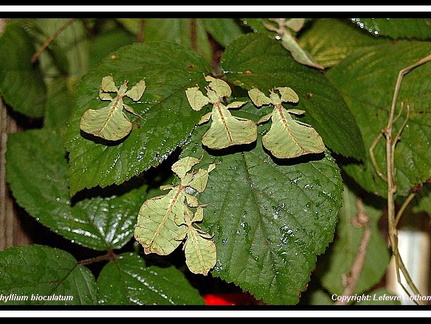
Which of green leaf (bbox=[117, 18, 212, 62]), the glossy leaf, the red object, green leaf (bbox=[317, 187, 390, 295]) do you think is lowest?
the red object

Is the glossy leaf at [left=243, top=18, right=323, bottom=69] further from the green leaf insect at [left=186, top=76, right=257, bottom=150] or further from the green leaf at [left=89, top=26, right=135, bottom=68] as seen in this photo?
the green leaf at [left=89, top=26, right=135, bottom=68]

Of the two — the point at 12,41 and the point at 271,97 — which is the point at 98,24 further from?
the point at 271,97

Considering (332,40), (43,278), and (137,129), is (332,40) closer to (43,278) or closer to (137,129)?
(137,129)

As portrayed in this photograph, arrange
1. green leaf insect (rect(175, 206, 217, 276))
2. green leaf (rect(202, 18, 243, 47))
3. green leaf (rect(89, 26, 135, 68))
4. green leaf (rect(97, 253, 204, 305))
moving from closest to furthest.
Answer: green leaf insect (rect(175, 206, 217, 276)) → green leaf (rect(97, 253, 204, 305)) → green leaf (rect(202, 18, 243, 47)) → green leaf (rect(89, 26, 135, 68))

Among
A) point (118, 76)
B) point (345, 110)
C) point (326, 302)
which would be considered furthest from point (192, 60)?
point (326, 302)

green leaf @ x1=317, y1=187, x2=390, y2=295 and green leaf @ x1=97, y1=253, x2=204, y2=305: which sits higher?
green leaf @ x1=317, y1=187, x2=390, y2=295

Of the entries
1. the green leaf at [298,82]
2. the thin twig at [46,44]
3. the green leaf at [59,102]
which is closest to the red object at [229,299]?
the green leaf at [298,82]
